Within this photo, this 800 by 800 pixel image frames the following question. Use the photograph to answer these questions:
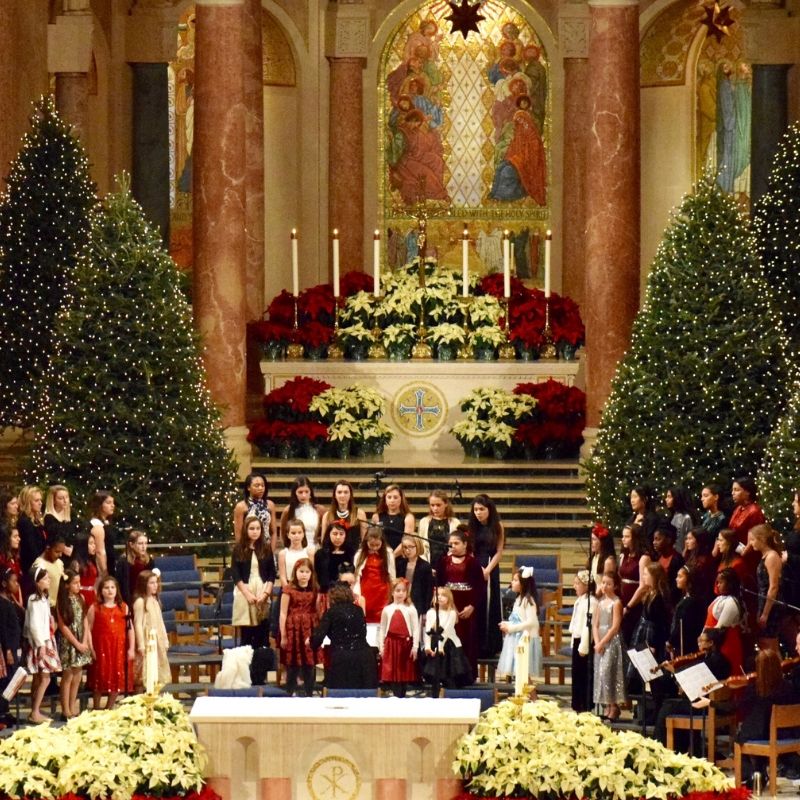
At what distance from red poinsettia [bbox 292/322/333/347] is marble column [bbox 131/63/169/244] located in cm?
470

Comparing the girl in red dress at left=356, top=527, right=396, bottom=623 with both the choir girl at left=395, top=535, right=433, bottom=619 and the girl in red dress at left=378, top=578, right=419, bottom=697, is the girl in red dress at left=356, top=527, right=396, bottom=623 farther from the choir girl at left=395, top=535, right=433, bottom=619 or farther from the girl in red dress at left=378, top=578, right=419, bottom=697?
the girl in red dress at left=378, top=578, right=419, bottom=697

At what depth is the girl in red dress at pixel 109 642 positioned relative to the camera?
16.8 meters

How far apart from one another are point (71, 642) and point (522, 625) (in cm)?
323

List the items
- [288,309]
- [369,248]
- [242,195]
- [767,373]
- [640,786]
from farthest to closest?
[369,248] → [288,309] → [242,195] → [767,373] → [640,786]

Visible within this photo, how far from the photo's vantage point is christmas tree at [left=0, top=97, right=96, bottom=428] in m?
24.5

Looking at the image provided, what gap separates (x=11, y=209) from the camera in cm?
2458

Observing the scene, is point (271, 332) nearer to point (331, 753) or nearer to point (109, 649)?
point (109, 649)

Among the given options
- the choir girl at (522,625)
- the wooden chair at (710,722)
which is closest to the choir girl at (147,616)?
the choir girl at (522,625)

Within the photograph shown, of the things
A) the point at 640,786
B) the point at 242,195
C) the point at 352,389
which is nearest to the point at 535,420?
the point at 352,389

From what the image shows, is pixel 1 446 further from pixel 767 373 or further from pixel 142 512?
pixel 767 373

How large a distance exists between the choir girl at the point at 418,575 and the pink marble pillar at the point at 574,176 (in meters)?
13.5

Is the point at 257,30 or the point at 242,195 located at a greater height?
the point at 257,30

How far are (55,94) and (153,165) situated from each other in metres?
1.72

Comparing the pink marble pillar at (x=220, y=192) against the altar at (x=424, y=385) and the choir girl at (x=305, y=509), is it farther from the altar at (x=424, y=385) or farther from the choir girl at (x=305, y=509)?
the choir girl at (x=305, y=509)
